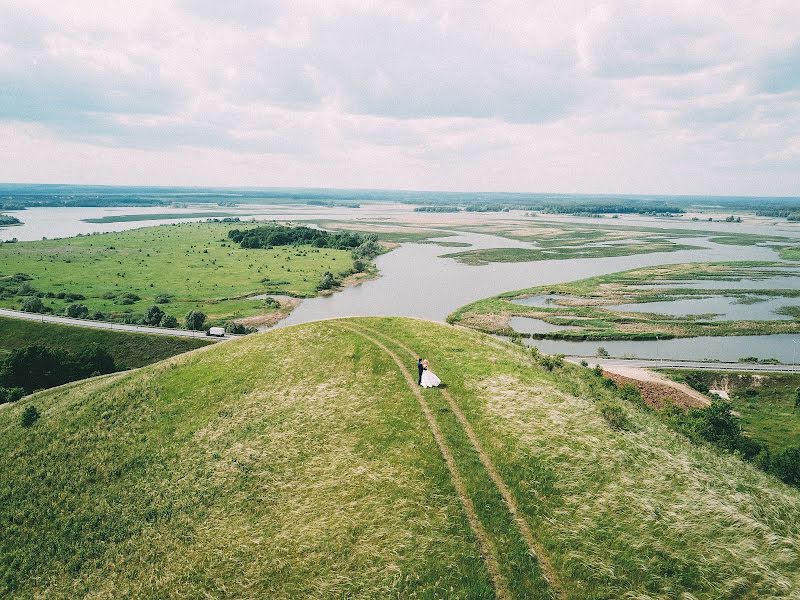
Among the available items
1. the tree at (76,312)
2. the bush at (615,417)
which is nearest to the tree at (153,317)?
the tree at (76,312)

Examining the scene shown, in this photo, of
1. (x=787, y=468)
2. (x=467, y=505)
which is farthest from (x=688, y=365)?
(x=467, y=505)

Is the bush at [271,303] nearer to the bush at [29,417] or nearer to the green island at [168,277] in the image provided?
the green island at [168,277]

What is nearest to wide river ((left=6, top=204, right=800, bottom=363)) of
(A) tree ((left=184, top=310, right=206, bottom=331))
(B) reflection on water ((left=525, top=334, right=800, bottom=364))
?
(B) reflection on water ((left=525, top=334, right=800, bottom=364))

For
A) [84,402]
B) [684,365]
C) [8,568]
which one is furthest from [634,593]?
[684,365]

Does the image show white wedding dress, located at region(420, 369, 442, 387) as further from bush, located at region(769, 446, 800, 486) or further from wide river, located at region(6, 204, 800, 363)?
wide river, located at region(6, 204, 800, 363)

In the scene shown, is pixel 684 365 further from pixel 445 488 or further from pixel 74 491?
pixel 74 491
